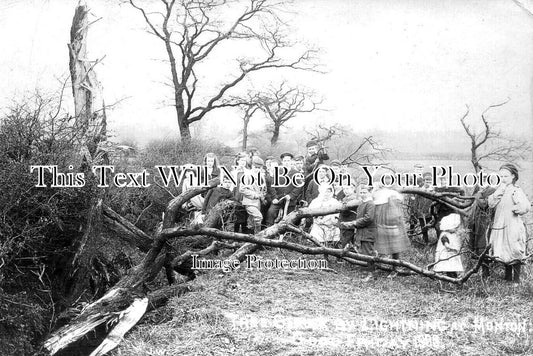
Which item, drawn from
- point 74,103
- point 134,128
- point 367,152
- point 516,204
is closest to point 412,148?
point 367,152

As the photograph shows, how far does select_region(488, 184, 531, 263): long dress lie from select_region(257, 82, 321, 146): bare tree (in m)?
2.52

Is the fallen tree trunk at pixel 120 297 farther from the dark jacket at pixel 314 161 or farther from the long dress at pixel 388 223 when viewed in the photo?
the long dress at pixel 388 223

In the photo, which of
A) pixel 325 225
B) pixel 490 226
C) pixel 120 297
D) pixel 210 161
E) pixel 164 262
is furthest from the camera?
pixel 325 225

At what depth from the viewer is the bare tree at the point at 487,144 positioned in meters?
6.77

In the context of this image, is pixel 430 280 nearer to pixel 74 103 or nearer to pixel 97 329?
pixel 97 329

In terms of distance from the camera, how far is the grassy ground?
4.95 meters

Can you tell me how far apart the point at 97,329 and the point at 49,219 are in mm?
1115

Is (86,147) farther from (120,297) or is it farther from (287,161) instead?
(287,161)

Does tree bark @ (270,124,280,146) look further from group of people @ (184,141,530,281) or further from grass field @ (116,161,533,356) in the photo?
grass field @ (116,161,533,356)

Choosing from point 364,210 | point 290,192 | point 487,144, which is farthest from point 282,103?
point 487,144

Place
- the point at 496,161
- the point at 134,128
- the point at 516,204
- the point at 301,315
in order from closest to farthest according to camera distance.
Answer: the point at 301,315 → the point at 516,204 → the point at 496,161 → the point at 134,128

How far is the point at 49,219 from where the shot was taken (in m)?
5.08

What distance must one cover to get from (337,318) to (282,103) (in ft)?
10.4

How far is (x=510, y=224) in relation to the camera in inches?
244
